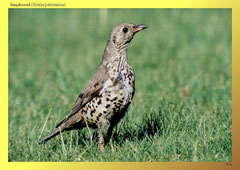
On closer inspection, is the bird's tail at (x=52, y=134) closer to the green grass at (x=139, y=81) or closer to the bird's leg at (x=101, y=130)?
the green grass at (x=139, y=81)

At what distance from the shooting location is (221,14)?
40.2 ft

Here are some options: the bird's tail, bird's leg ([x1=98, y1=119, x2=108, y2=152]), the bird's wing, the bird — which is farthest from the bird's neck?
the bird's tail

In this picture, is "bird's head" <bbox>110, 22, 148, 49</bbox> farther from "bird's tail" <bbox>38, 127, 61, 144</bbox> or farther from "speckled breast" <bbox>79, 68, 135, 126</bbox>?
"bird's tail" <bbox>38, 127, 61, 144</bbox>

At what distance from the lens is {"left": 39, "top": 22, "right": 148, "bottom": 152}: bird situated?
224 inches

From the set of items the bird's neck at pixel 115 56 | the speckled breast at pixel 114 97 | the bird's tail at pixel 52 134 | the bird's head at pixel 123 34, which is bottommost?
the bird's tail at pixel 52 134

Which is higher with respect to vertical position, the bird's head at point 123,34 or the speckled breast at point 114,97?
the bird's head at point 123,34

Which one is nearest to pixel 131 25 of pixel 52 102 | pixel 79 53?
pixel 52 102

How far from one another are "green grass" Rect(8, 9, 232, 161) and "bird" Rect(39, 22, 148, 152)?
19cm

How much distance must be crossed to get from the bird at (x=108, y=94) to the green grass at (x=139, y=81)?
0.19m

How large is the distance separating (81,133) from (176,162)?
161 cm

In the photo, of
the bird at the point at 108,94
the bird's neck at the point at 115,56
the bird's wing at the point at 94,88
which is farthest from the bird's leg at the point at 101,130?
the bird's neck at the point at 115,56

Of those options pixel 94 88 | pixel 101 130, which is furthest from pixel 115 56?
pixel 101 130

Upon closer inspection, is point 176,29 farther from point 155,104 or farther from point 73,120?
point 73,120

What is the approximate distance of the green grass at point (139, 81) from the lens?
18.4 ft
